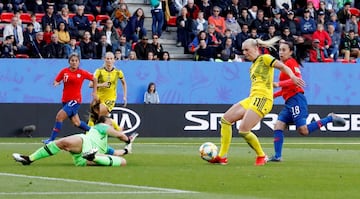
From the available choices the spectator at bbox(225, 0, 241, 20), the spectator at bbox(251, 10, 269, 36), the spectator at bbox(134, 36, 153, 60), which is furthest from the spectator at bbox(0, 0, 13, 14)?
the spectator at bbox(251, 10, 269, 36)

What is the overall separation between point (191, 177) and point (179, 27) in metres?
20.9

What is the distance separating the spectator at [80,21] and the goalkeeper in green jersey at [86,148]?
53.2 ft

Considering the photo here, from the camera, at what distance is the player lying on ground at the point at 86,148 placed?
Result: 17203 millimetres

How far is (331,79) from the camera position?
120 feet

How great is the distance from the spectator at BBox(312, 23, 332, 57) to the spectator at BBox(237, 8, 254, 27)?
94.4 inches

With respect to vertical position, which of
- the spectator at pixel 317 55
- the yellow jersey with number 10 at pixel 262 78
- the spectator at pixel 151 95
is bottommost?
the spectator at pixel 151 95

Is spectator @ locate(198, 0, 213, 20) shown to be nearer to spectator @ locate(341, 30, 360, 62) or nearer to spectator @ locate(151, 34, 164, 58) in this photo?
spectator @ locate(151, 34, 164, 58)

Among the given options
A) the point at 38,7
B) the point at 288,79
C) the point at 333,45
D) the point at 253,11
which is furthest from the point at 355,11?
the point at 288,79

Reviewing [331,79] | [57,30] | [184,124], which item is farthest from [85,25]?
[331,79]

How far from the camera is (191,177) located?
50.7 feet

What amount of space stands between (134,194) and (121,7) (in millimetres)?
23160

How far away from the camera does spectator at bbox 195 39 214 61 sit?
116ft

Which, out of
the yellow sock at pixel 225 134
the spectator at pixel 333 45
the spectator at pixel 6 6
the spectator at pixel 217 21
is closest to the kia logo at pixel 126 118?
the spectator at pixel 6 6

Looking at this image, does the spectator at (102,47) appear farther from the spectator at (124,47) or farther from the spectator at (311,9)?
the spectator at (311,9)
